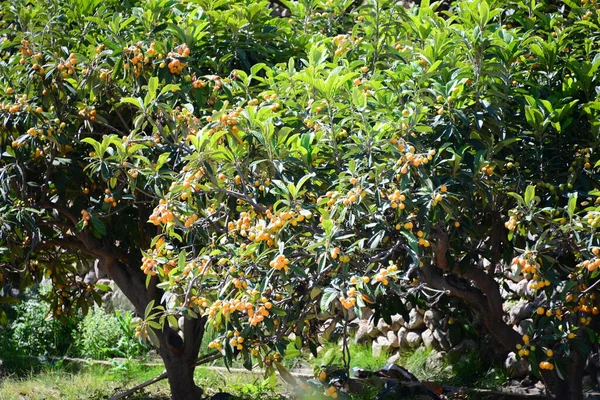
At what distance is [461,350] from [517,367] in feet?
1.85

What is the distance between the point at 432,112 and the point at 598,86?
817 mm

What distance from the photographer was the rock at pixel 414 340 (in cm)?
705

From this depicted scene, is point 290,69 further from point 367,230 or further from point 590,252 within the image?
point 590,252

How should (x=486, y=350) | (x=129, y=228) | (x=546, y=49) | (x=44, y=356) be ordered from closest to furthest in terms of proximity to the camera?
(x=546, y=49) < (x=129, y=228) < (x=486, y=350) < (x=44, y=356)

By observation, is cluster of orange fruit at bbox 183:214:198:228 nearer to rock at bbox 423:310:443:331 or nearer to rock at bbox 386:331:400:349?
rock at bbox 423:310:443:331

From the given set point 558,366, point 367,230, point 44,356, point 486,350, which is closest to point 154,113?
point 367,230

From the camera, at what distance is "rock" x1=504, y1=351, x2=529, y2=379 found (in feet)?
20.2

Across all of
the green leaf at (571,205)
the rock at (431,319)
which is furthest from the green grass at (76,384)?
the green leaf at (571,205)

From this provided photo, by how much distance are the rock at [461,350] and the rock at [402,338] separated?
542 mm

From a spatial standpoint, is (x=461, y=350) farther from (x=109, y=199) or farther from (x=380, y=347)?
(x=109, y=199)

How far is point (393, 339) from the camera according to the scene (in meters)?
7.20

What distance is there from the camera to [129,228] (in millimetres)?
5113

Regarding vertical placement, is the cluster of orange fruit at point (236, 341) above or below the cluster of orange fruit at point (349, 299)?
below

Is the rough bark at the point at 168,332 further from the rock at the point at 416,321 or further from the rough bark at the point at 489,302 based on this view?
the rock at the point at 416,321
